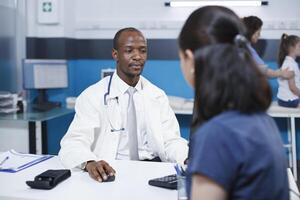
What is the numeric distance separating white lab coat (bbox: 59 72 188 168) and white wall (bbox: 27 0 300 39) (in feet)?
5.93

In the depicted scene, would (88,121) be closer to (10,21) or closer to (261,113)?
(261,113)

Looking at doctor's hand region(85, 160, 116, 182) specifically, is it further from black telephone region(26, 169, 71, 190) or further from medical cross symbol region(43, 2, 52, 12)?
medical cross symbol region(43, 2, 52, 12)

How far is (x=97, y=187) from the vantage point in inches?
52.3

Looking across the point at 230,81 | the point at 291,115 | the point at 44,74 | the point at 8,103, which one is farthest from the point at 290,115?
the point at 230,81

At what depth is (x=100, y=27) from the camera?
4035 mm

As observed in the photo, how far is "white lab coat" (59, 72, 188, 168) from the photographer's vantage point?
73.1 inches

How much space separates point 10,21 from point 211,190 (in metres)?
3.37

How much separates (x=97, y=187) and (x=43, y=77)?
247 cm

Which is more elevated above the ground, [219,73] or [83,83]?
[219,73]

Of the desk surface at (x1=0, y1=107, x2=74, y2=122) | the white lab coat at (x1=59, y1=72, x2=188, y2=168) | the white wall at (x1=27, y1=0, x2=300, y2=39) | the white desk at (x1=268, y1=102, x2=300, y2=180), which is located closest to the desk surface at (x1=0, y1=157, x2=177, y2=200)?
the white lab coat at (x1=59, y1=72, x2=188, y2=168)

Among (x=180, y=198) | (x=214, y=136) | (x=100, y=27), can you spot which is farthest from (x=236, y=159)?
A: (x=100, y=27)

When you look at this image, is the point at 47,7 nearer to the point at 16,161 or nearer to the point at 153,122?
the point at 153,122

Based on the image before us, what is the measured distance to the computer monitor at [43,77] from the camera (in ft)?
11.5

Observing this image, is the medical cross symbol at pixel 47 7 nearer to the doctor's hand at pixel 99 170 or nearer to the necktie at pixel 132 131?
the necktie at pixel 132 131
